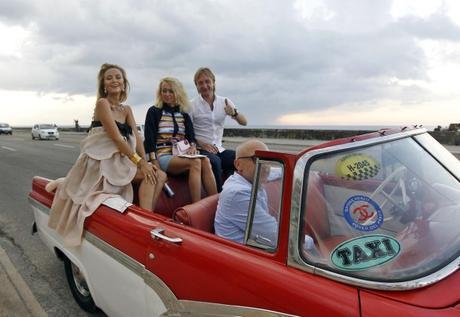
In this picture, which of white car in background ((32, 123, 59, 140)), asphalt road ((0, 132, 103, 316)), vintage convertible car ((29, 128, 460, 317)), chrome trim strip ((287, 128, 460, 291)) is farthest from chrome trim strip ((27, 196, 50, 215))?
white car in background ((32, 123, 59, 140))

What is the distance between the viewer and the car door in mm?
1604

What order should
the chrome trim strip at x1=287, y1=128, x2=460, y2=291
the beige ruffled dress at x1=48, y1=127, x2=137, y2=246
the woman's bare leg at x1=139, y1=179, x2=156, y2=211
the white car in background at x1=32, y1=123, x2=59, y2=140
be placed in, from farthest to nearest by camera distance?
the white car in background at x1=32, y1=123, x2=59, y2=140 < the woman's bare leg at x1=139, y1=179, x2=156, y2=211 < the beige ruffled dress at x1=48, y1=127, x2=137, y2=246 < the chrome trim strip at x1=287, y1=128, x2=460, y2=291

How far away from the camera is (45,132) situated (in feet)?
104

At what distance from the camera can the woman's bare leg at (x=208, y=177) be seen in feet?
12.6

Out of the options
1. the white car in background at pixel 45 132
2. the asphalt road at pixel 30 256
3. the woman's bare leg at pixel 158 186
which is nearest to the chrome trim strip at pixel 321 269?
the woman's bare leg at pixel 158 186

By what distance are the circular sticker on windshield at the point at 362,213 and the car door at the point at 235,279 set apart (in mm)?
275

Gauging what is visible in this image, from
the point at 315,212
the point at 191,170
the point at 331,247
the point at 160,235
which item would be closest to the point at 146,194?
the point at 191,170

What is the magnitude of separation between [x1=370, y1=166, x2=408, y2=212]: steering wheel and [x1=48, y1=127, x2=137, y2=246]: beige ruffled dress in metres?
1.93

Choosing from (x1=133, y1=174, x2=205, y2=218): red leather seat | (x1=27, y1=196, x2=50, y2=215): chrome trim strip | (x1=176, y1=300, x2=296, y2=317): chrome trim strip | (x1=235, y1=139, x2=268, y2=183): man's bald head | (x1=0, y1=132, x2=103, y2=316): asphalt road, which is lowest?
(x1=0, y1=132, x2=103, y2=316): asphalt road

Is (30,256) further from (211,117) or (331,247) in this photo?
(331,247)

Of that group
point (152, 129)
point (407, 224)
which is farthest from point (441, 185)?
point (152, 129)

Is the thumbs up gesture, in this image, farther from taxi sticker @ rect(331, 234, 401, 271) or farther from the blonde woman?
taxi sticker @ rect(331, 234, 401, 271)

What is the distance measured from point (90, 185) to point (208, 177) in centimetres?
113

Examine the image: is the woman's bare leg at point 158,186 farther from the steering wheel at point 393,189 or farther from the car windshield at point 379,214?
the steering wheel at point 393,189
